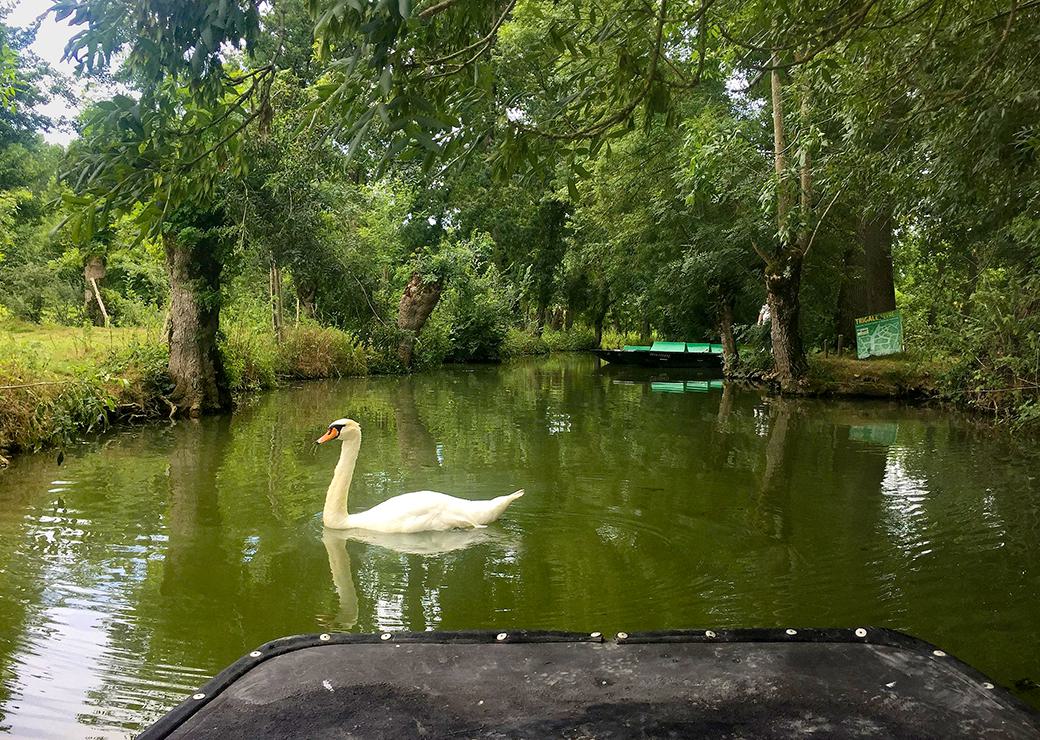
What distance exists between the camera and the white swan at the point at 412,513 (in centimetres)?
726

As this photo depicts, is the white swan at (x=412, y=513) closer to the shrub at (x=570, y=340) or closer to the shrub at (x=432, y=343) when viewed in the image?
the shrub at (x=432, y=343)

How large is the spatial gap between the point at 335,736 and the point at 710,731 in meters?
0.99

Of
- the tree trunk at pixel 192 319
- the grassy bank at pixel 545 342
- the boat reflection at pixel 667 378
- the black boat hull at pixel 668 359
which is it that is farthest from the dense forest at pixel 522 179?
the black boat hull at pixel 668 359

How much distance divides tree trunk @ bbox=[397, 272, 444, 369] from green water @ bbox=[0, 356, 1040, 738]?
47.7ft

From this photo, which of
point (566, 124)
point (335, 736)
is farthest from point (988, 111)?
point (335, 736)

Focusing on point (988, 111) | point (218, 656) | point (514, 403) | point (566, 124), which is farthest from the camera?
point (514, 403)

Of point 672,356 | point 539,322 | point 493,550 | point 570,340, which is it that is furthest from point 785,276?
point 570,340

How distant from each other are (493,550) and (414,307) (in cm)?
2190

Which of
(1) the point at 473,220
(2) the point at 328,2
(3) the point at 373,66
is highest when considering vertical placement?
(1) the point at 473,220

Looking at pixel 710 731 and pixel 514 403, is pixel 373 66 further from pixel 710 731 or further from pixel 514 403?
pixel 514 403

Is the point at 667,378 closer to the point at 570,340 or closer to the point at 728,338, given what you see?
the point at 728,338

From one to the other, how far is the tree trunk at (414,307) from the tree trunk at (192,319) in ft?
41.3

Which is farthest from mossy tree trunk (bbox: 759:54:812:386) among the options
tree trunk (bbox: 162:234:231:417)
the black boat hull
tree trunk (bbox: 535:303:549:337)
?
tree trunk (bbox: 535:303:549:337)

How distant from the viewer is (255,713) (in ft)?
7.98
